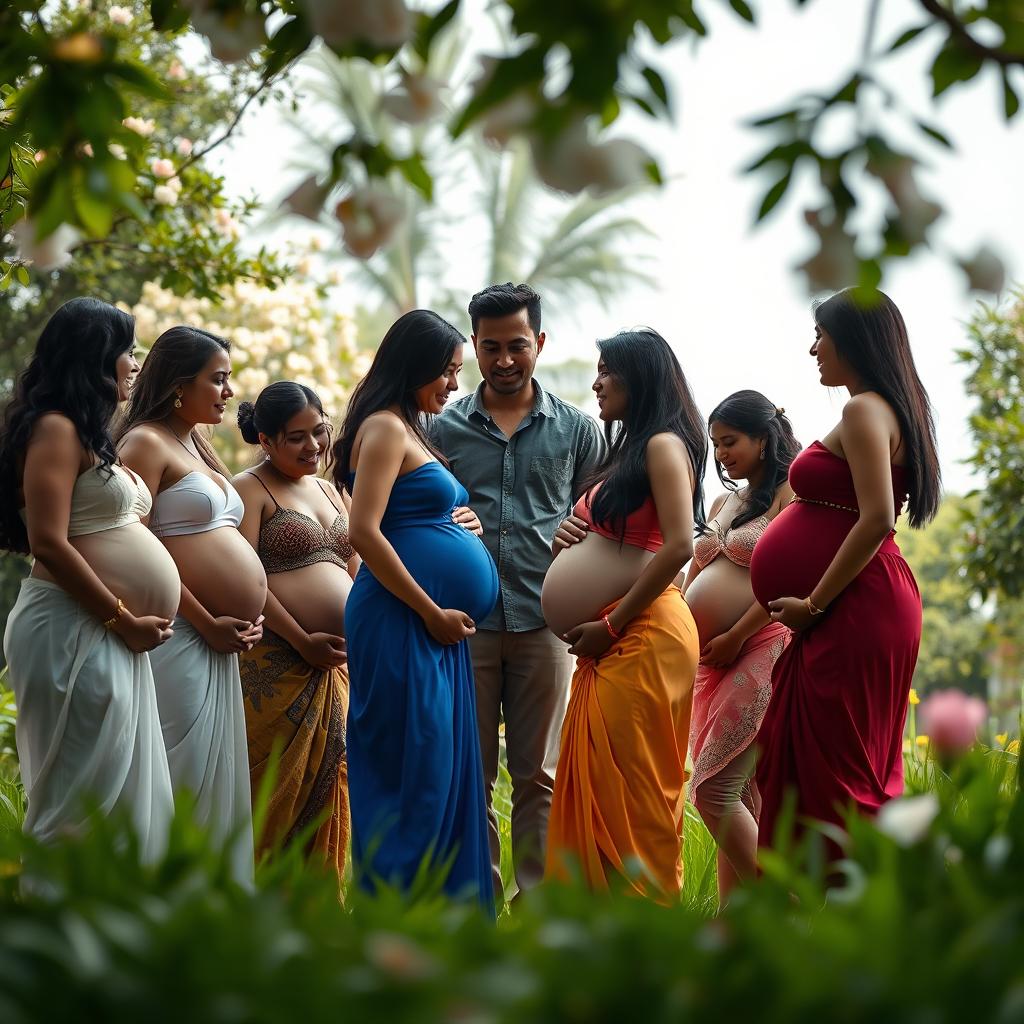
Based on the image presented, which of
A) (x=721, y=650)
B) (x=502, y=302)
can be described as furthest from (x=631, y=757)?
(x=502, y=302)

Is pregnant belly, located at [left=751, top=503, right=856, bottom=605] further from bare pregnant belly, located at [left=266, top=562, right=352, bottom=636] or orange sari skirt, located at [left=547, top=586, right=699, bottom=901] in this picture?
bare pregnant belly, located at [left=266, top=562, right=352, bottom=636]

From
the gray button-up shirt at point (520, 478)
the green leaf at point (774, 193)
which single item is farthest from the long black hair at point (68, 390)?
the green leaf at point (774, 193)

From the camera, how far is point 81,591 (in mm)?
3627

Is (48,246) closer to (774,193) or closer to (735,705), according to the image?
(774,193)

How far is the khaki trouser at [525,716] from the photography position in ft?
16.1

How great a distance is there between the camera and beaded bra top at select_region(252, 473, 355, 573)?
4.67 m

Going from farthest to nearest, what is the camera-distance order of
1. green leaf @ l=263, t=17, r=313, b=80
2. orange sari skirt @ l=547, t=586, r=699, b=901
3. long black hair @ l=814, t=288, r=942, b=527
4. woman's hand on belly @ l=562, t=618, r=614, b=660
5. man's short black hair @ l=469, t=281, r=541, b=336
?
1. man's short black hair @ l=469, t=281, r=541, b=336
2. woman's hand on belly @ l=562, t=618, r=614, b=660
3. orange sari skirt @ l=547, t=586, r=699, b=901
4. long black hair @ l=814, t=288, r=942, b=527
5. green leaf @ l=263, t=17, r=313, b=80

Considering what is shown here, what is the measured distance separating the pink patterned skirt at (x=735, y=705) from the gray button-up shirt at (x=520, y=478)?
2.29 ft

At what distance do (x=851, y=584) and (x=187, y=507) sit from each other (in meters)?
2.09

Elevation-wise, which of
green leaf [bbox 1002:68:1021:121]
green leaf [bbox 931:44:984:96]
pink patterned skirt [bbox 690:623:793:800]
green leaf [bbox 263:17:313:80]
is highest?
green leaf [bbox 263:17:313:80]

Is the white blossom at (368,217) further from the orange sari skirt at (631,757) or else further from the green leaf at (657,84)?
the orange sari skirt at (631,757)

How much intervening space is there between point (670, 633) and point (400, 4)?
2.79m

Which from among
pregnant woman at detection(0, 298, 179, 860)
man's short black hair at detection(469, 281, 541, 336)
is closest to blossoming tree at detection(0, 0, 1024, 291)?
pregnant woman at detection(0, 298, 179, 860)

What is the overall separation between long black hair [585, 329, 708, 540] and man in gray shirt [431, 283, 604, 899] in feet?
1.83
